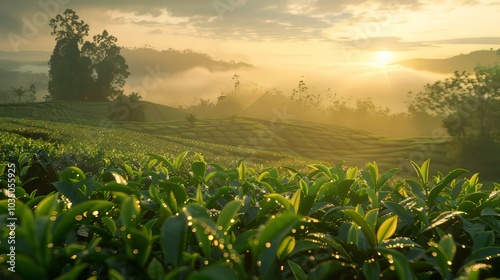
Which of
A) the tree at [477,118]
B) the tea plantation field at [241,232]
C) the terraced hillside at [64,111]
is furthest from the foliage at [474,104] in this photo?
the tea plantation field at [241,232]

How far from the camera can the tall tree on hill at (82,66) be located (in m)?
46.0

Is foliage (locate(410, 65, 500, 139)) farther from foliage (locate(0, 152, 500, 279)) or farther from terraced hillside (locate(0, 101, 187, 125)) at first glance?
foliage (locate(0, 152, 500, 279))

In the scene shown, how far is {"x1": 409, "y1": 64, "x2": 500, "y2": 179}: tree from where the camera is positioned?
89.3 ft

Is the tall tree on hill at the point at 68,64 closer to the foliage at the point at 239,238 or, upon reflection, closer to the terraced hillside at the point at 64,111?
the terraced hillside at the point at 64,111

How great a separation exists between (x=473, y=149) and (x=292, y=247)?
94.9 ft

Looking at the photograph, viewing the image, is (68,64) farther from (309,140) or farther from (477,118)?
(477,118)

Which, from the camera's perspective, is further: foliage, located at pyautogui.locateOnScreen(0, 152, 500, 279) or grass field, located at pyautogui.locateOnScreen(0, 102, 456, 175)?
grass field, located at pyautogui.locateOnScreen(0, 102, 456, 175)

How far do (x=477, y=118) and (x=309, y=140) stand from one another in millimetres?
9918

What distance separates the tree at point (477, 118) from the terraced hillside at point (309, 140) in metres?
1.49

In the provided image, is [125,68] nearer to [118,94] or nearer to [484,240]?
[118,94]

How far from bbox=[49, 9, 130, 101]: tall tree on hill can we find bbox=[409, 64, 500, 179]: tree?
103 ft

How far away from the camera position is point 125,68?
49750 mm

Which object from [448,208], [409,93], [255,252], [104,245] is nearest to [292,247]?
[255,252]

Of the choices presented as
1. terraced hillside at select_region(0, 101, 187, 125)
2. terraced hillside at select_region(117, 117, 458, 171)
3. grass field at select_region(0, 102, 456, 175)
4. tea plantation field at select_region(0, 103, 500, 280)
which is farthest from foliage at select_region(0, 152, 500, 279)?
terraced hillside at select_region(0, 101, 187, 125)
